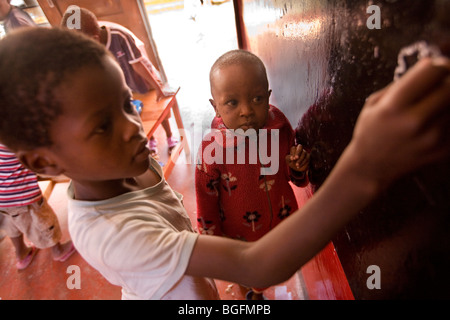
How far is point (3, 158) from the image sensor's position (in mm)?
1396

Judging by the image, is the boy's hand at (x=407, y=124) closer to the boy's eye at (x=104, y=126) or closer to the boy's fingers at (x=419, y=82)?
the boy's fingers at (x=419, y=82)

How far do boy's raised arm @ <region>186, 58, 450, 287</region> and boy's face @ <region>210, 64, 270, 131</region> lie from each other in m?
0.50

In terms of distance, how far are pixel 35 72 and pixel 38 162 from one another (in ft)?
0.67

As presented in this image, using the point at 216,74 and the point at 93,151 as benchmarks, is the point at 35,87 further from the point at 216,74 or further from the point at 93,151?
the point at 216,74

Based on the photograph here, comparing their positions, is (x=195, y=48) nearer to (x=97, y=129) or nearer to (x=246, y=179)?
(x=246, y=179)

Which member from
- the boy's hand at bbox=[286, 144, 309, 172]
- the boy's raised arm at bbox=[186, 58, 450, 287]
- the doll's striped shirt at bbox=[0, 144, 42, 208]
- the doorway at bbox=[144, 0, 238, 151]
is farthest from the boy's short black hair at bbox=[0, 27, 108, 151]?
the doorway at bbox=[144, 0, 238, 151]

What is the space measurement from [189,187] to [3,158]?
4.36 ft

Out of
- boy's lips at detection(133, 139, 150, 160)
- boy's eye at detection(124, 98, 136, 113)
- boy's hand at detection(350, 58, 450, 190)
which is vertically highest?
boy's hand at detection(350, 58, 450, 190)

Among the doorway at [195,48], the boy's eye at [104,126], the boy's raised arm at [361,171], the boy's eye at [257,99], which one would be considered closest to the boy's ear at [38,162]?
the boy's eye at [104,126]

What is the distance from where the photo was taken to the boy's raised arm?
0.23 meters

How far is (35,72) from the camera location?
434 millimetres

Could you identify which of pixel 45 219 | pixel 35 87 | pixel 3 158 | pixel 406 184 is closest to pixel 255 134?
pixel 406 184

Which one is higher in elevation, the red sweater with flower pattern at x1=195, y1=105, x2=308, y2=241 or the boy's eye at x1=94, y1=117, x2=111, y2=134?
the boy's eye at x1=94, y1=117, x2=111, y2=134

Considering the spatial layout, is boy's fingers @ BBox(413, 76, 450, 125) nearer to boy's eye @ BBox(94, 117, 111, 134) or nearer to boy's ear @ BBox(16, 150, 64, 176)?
boy's eye @ BBox(94, 117, 111, 134)
